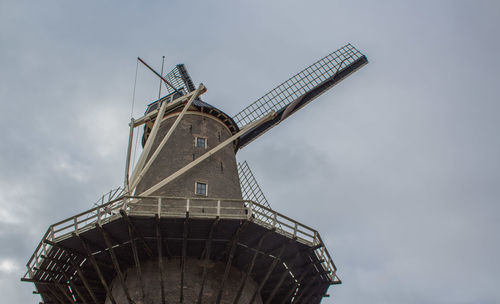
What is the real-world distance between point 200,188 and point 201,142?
121 inches

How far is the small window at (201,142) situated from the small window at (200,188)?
2545mm

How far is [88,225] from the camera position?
16.5 metres

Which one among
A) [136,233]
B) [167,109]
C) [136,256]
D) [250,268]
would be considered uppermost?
[167,109]

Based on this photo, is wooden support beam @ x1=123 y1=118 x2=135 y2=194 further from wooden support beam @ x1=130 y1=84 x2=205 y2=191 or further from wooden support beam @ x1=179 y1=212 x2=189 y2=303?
wooden support beam @ x1=179 y1=212 x2=189 y2=303

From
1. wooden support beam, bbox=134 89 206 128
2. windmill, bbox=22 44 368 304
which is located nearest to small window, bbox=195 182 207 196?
windmill, bbox=22 44 368 304

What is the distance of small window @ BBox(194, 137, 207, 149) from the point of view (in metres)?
22.2

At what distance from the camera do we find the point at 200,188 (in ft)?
65.6

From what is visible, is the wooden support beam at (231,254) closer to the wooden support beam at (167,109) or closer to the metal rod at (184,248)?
the metal rod at (184,248)

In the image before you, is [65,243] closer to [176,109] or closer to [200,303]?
[200,303]

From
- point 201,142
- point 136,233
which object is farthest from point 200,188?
point 136,233

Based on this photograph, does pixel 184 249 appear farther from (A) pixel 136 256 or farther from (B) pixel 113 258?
(B) pixel 113 258

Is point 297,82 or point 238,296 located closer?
point 238,296

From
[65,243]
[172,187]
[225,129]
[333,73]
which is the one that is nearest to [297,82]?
[333,73]

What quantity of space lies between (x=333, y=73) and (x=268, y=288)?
555 inches
